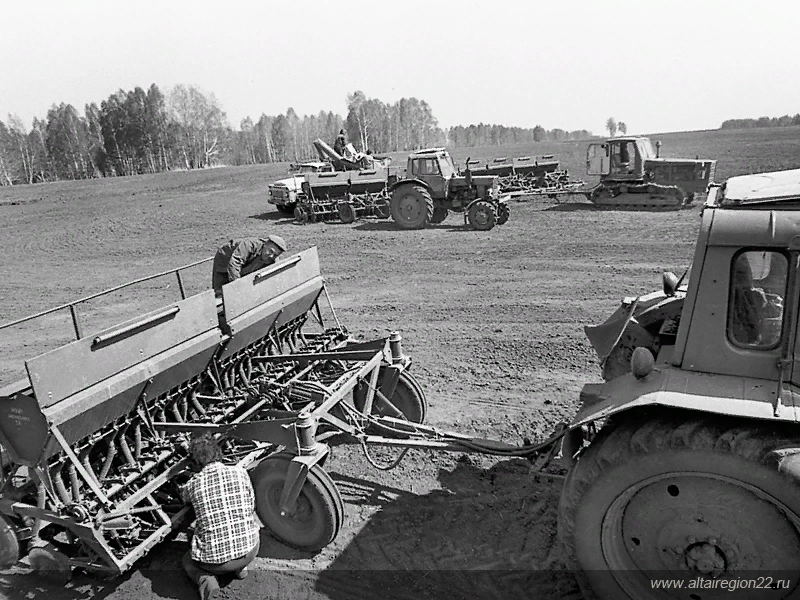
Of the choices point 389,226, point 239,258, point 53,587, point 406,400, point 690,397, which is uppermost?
point 239,258

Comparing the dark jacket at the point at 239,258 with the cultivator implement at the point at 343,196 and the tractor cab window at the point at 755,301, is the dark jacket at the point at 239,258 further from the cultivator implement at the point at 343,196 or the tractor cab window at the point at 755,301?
the cultivator implement at the point at 343,196

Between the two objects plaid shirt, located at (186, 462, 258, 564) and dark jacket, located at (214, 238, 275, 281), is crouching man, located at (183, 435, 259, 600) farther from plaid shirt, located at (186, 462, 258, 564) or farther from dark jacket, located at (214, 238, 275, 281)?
dark jacket, located at (214, 238, 275, 281)

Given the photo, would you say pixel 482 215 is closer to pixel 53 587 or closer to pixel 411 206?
pixel 411 206

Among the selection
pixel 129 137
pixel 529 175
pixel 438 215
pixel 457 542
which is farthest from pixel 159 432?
pixel 129 137

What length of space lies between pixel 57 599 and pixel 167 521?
3.12 feet

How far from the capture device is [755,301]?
3.33m

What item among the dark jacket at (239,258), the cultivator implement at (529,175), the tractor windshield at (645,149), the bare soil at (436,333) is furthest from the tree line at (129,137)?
the dark jacket at (239,258)

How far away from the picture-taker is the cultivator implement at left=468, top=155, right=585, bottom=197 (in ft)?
73.1

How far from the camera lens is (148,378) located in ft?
16.0

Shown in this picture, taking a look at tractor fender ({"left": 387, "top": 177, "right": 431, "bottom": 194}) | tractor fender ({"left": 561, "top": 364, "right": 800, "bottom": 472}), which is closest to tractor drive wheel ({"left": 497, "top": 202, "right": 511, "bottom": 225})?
tractor fender ({"left": 387, "top": 177, "right": 431, "bottom": 194})

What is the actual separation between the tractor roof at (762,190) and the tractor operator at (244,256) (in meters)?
4.88

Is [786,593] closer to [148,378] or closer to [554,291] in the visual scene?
[148,378]

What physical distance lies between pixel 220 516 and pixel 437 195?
15106mm

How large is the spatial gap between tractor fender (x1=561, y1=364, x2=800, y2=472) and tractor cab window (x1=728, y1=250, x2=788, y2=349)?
23 cm
